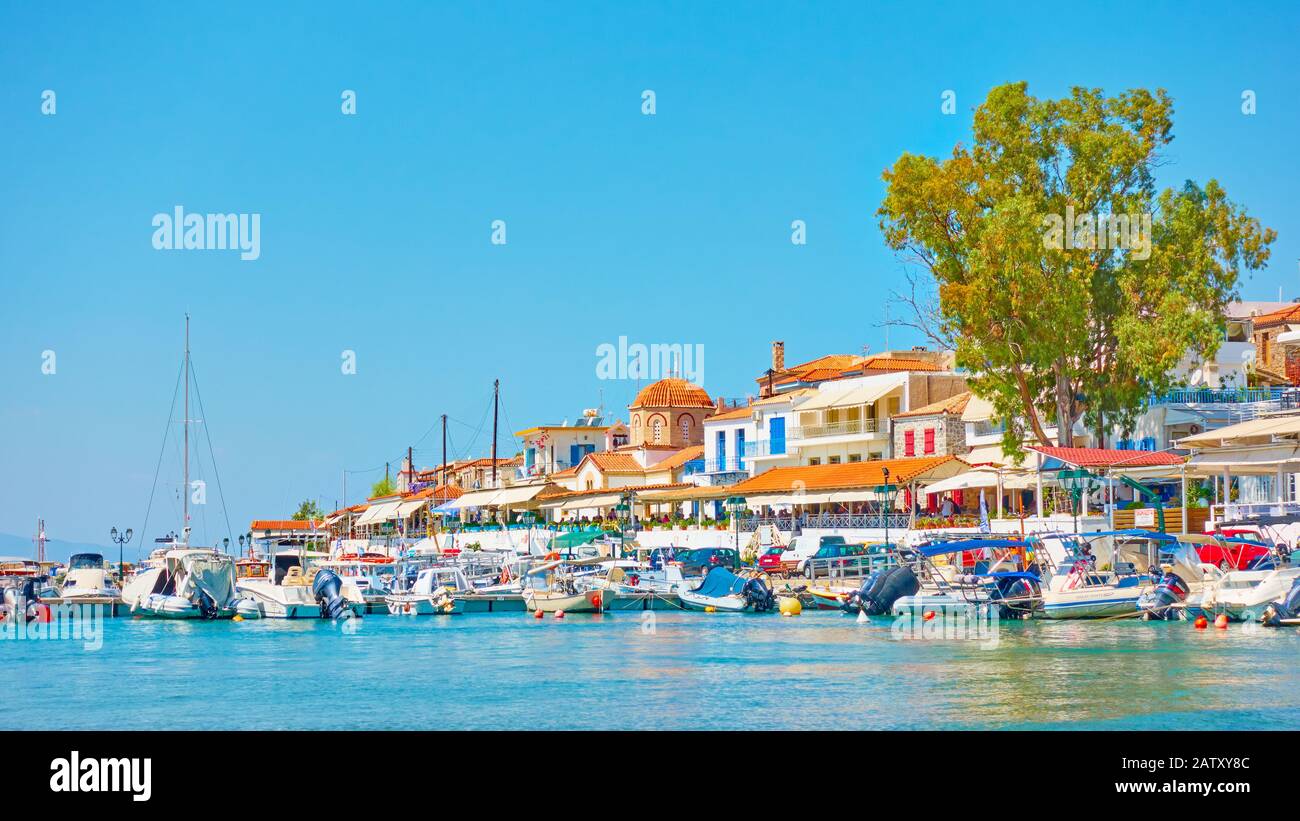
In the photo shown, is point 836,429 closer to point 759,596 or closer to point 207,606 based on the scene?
point 759,596

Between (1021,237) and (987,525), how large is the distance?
10585 millimetres

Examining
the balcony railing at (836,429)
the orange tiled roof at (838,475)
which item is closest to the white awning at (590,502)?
the orange tiled roof at (838,475)

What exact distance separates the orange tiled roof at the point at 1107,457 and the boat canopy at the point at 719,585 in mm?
11842

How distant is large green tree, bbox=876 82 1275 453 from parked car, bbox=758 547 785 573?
10523 millimetres

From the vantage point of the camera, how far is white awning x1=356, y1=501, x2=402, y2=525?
425ft

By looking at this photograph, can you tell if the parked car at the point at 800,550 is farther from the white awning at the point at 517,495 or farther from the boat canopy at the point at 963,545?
the white awning at the point at 517,495

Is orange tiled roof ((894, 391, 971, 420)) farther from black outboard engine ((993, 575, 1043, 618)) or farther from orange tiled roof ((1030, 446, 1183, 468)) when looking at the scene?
black outboard engine ((993, 575, 1043, 618))

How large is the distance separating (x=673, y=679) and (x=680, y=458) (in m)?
71.7

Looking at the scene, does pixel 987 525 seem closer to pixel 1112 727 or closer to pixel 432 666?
pixel 432 666

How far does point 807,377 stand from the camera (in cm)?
9269

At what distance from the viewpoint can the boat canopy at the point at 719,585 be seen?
55.3 meters

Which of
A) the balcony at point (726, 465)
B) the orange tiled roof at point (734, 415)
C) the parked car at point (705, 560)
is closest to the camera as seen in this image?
the parked car at point (705, 560)

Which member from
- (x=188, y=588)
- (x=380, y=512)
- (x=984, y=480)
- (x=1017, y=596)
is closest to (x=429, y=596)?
(x=188, y=588)
